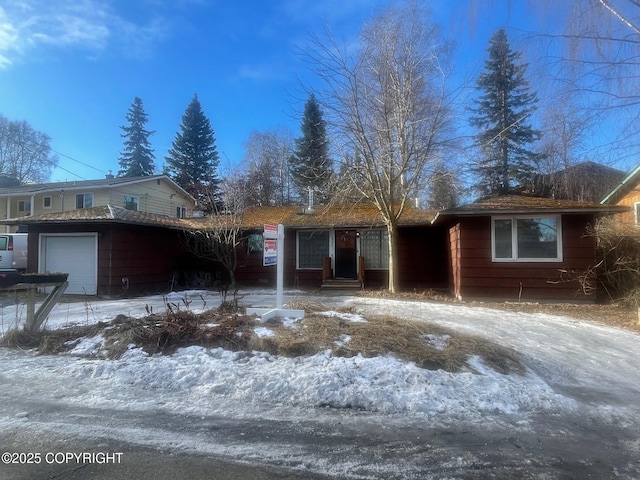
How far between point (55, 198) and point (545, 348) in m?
27.8

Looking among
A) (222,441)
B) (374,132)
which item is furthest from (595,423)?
(374,132)

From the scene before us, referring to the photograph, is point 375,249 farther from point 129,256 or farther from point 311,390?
point 311,390

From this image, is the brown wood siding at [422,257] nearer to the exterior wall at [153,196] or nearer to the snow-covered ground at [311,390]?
the snow-covered ground at [311,390]

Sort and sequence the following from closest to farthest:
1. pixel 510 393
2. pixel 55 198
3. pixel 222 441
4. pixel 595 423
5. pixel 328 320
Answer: pixel 222 441
pixel 595 423
pixel 510 393
pixel 328 320
pixel 55 198

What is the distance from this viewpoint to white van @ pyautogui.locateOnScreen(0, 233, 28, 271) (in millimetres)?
16609

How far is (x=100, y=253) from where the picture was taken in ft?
45.5

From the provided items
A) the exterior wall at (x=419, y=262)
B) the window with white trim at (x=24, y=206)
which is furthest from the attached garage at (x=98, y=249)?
the window with white trim at (x=24, y=206)

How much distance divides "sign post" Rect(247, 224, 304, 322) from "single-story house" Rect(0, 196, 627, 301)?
6.06 metres

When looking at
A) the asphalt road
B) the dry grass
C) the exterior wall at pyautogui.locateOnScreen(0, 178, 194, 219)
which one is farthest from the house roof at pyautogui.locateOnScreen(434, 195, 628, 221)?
the exterior wall at pyautogui.locateOnScreen(0, 178, 194, 219)

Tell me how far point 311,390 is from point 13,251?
1782cm

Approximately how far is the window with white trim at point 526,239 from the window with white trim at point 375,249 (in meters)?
4.71

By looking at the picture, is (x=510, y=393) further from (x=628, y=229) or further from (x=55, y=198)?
(x=55, y=198)

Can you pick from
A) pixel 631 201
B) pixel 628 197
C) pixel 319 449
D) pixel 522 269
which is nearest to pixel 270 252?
pixel 319 449

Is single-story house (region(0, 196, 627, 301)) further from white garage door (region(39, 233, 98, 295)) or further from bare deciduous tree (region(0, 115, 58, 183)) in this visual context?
bare deciduous tree (region(0, 115, 58, 183))
